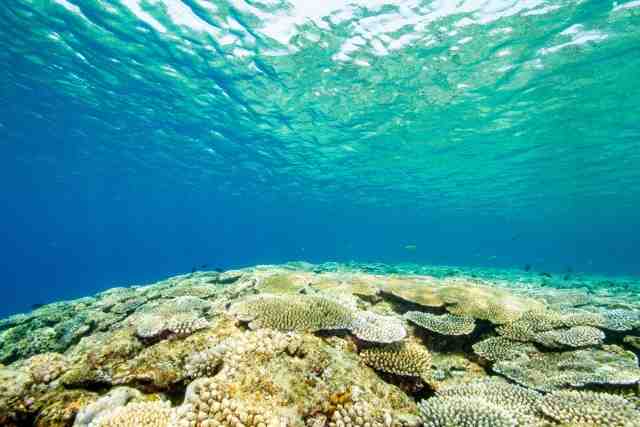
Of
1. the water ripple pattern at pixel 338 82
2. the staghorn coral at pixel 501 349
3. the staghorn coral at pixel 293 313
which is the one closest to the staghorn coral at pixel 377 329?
the staghorn coral at pixel 293 313

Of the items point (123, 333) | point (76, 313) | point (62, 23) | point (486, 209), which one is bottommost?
point (76, 313)

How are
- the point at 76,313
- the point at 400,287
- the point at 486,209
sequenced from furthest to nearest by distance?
the point at 486,209
the point at 76,313
the point at 400,287

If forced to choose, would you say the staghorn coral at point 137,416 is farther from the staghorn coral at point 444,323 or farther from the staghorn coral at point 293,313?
the staghorn coral at point 444,323

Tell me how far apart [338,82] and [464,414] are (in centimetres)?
1828

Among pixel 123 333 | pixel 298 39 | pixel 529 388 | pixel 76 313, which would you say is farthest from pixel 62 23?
pixel 529 388

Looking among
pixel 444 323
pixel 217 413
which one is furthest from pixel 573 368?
pixel 217 413

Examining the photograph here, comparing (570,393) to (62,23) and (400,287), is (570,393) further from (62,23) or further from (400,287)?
(62,23)

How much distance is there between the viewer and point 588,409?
2832 millimetres

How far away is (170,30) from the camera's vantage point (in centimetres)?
1451

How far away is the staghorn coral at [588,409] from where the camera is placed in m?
2.71

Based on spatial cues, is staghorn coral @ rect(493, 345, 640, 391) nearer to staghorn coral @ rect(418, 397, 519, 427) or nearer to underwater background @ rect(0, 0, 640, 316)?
staghorn coral @ rect(418, 397, 519, 427)

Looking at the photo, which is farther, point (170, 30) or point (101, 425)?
point (170, 30)

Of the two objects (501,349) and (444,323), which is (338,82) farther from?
(501,349)

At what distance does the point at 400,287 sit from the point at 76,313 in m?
7.77
